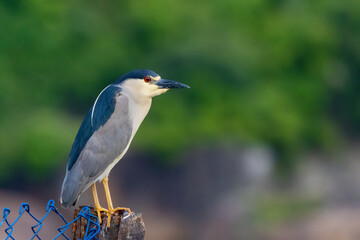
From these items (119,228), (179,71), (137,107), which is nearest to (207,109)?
(179,71)

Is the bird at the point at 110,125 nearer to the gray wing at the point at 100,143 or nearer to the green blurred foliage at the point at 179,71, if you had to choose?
the gray wing at the point at 100,143

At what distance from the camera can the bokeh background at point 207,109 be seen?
265 inches

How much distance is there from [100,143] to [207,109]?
16.9 feet

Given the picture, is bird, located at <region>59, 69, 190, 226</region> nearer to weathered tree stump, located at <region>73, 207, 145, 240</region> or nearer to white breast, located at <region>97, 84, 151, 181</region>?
white breast, located at <region>97, 84, 151, 181</region>

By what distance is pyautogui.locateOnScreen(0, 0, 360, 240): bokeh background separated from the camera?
22.1 feet

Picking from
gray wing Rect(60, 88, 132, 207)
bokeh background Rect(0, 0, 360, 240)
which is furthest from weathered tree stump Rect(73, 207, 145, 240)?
bokeh background Rect(0, 0, 360, 240)

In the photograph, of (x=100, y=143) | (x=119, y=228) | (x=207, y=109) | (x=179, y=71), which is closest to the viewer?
(x=119, y=228)

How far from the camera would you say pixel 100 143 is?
254cm

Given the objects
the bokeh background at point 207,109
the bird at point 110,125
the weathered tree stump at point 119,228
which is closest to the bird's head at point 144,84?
the bird at point 110,125

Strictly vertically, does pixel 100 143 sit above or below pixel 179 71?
below

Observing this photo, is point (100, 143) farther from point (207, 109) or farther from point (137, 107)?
point (207, 109)

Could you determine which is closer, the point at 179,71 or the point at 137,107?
the point at 137,107

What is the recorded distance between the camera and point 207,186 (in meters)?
6.76

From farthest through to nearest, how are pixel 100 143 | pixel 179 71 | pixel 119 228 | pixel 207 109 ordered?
pixel 207 109
pixel 179 71
pixel 100 143
pixel 119 228
